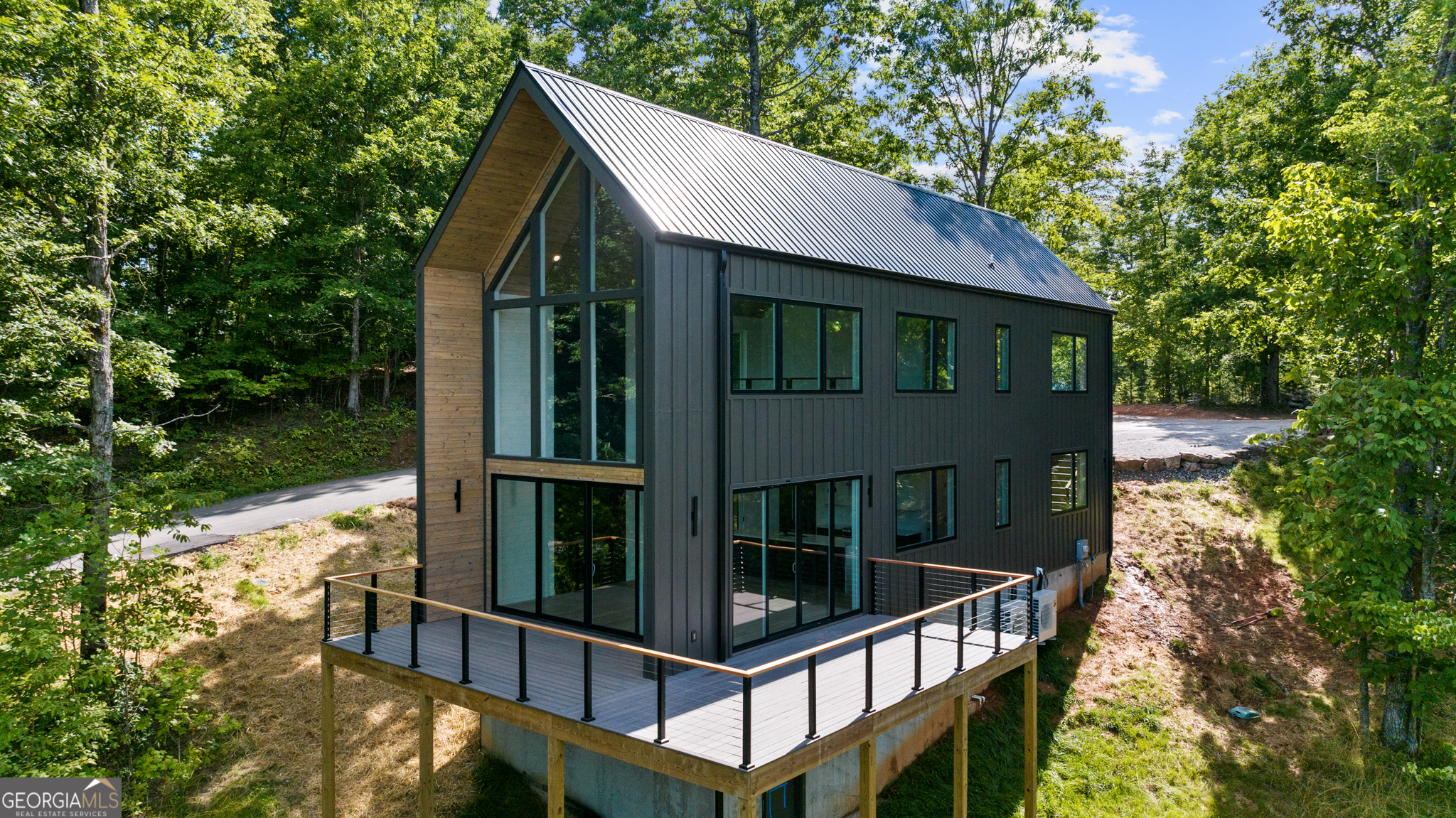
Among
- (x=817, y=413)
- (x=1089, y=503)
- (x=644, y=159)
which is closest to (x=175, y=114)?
(x=644, y=159)

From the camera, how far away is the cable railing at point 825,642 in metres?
7.02

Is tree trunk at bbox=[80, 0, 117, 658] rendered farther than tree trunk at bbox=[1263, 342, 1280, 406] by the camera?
No

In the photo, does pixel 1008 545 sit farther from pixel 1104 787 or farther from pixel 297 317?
pixel 297 317

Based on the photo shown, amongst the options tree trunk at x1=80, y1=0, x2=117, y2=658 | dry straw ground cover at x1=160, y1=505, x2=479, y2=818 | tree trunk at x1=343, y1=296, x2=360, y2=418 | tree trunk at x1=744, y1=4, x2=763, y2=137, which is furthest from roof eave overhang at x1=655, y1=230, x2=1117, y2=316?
tree trunk at x1=343, y1=296, x2=360, y2=418

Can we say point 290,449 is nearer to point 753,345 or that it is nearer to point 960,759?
point 753,345

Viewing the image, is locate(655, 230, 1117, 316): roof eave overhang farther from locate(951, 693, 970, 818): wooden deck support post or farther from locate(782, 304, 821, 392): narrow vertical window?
locate(951, 693, 970, 818): wooden deck support post

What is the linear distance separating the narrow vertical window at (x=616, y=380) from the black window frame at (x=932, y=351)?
4227 millimetres

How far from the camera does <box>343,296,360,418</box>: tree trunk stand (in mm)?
22516

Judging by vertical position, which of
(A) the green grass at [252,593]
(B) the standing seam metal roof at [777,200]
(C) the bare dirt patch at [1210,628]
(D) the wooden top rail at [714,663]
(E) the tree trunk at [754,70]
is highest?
(E) the tree trunk at [754,70]

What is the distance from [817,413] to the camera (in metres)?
10.4

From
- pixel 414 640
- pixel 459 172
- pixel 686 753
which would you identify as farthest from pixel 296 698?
pixel 459 172

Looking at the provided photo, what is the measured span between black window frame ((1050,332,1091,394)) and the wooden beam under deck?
23.2ft

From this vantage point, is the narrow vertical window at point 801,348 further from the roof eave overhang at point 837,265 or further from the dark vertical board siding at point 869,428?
the roof eave overhang at point 837,265

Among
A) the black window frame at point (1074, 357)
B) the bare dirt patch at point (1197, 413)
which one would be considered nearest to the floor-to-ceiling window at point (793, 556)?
the black window frame at point (1074, 357)
